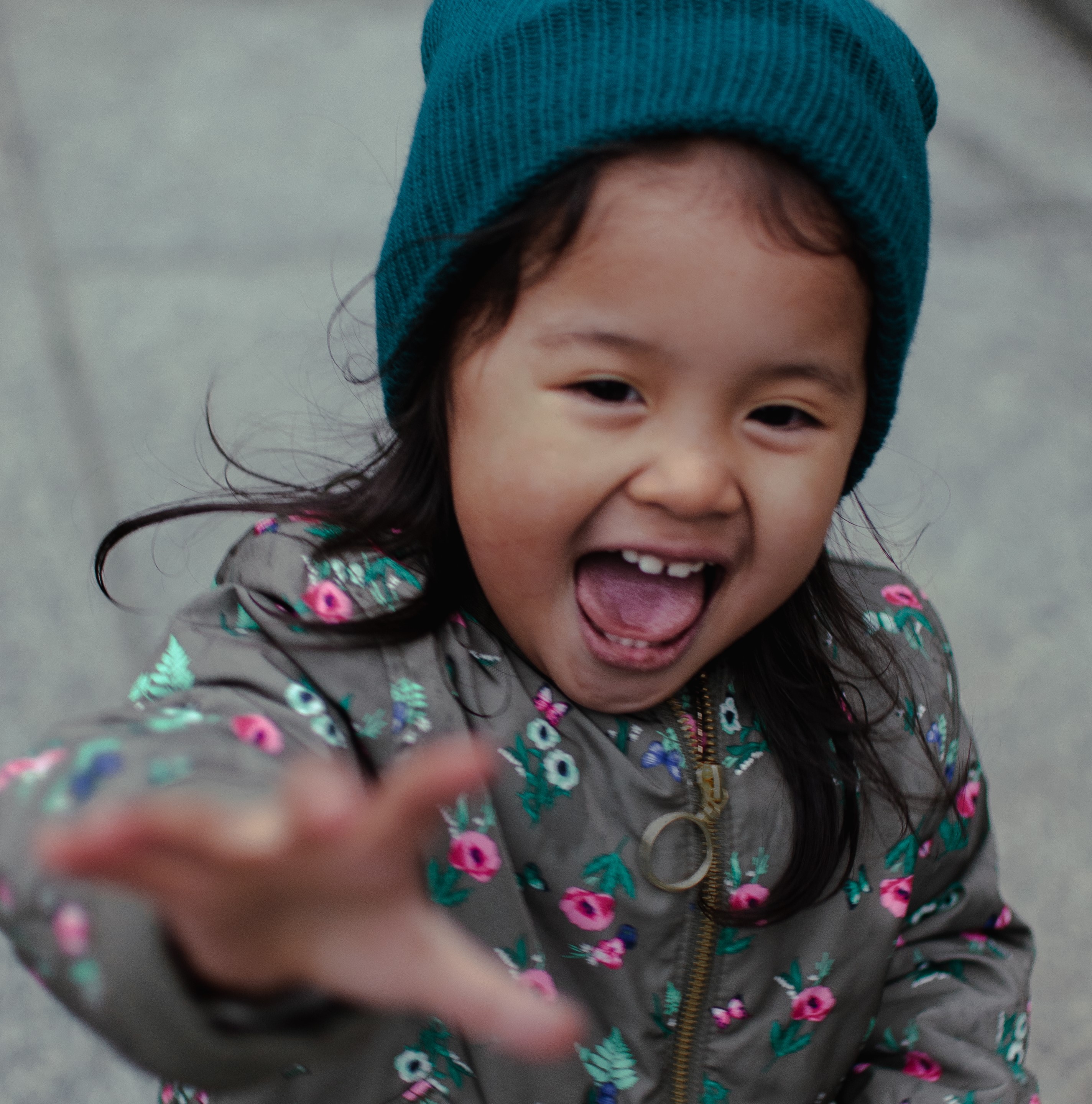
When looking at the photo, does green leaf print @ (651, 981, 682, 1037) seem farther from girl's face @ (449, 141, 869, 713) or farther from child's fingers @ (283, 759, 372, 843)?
child's fingers @ (283, 759, 372, 843)

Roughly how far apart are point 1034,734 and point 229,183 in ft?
6.69

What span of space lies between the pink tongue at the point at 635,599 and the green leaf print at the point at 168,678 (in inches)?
13.4

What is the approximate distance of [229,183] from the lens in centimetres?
298

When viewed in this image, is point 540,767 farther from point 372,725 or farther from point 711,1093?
point 711,1093

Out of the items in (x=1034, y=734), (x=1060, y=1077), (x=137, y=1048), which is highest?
(x=137, y=1048)

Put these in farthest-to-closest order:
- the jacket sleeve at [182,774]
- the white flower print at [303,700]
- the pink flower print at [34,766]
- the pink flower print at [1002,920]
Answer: the pink flower print at [1002,920], the white flower print at [303,700], the pink flower print at [34,766], the jacket sleeve at [182,774]

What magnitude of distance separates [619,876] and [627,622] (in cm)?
23

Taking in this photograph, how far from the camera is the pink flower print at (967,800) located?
4.69 feet

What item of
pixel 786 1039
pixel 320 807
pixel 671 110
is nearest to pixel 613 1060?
pixel 786 1039

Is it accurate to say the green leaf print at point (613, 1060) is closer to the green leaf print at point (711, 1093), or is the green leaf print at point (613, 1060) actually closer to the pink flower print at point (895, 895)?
the green leaf print at point (711, 1093)

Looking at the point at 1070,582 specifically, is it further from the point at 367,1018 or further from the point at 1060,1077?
the point at 367,1018

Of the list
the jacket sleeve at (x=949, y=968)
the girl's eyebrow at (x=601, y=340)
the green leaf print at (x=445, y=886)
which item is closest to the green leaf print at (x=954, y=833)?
the jacket sleeve at (x=949, y=968)

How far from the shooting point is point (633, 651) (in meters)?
1.18

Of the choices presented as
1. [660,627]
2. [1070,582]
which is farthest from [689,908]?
[1070,582]
